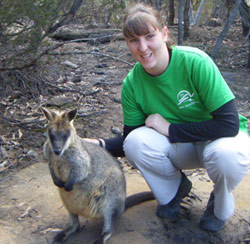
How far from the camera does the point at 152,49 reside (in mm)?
2645

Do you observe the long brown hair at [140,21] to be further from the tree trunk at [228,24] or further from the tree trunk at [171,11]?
the tree trunk at [171,11]

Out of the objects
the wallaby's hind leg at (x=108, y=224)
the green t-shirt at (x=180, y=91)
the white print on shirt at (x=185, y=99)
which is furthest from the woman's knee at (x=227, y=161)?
the wallaby's hind leg at (x=108, y=224)

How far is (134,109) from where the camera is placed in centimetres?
296

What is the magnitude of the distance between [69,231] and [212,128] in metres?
1.48

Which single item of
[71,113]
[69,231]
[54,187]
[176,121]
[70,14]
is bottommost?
[54,187]

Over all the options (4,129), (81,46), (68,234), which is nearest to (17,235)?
(68,234)

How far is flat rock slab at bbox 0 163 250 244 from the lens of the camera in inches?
111

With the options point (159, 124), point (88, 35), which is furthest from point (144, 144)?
point (88, 35)

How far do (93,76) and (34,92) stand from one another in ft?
5.31

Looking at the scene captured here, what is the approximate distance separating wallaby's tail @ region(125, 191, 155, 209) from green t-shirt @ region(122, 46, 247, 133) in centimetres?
72

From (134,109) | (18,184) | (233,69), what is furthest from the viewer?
(233,69)

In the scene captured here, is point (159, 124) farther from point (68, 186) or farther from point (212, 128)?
point (68, 186)

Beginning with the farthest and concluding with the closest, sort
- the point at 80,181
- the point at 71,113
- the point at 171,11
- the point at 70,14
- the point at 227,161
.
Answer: the point at 171,11 < the point at 70,14 < the point at 80,181 < the point at 71,113 < the point at 227,161

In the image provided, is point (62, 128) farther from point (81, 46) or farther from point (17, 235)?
point (81, 46)
